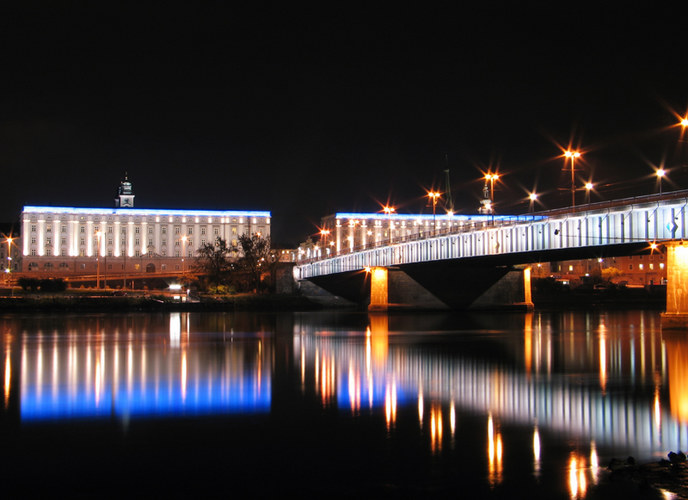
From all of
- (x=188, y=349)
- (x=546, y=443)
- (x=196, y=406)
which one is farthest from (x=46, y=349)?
(x=546, y=443)

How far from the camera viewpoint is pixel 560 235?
61.1m

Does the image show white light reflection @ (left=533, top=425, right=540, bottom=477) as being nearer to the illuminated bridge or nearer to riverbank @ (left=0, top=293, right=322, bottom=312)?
the illuminated bridge

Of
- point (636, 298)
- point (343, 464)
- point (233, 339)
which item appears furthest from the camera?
point (636, 298)

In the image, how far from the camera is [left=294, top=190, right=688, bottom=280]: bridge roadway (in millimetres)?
50594

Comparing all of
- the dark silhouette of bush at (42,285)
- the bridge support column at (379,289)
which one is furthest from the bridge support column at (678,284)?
the dark silhouette of bush at (42,285)

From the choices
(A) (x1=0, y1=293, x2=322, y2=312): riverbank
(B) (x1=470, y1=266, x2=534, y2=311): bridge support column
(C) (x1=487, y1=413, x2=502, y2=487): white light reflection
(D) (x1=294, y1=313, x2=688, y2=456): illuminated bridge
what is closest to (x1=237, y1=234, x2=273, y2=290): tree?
(A) (x1=0, y1=293, x2=322, y2=312): riverbank

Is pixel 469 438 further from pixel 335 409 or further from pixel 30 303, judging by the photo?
pixel 30 303

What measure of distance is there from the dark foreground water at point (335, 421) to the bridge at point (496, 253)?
505 inches

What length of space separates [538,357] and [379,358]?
7349 millimetres

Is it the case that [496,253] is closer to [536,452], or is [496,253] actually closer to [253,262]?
[536,452]

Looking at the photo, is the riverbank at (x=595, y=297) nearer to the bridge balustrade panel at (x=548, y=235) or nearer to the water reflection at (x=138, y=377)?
the bridge balustrade panel at (x=548, y=235)

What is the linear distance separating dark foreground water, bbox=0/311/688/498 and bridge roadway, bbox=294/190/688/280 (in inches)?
516

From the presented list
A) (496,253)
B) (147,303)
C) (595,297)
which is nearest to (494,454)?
(496,253)

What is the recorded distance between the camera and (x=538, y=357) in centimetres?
3691
